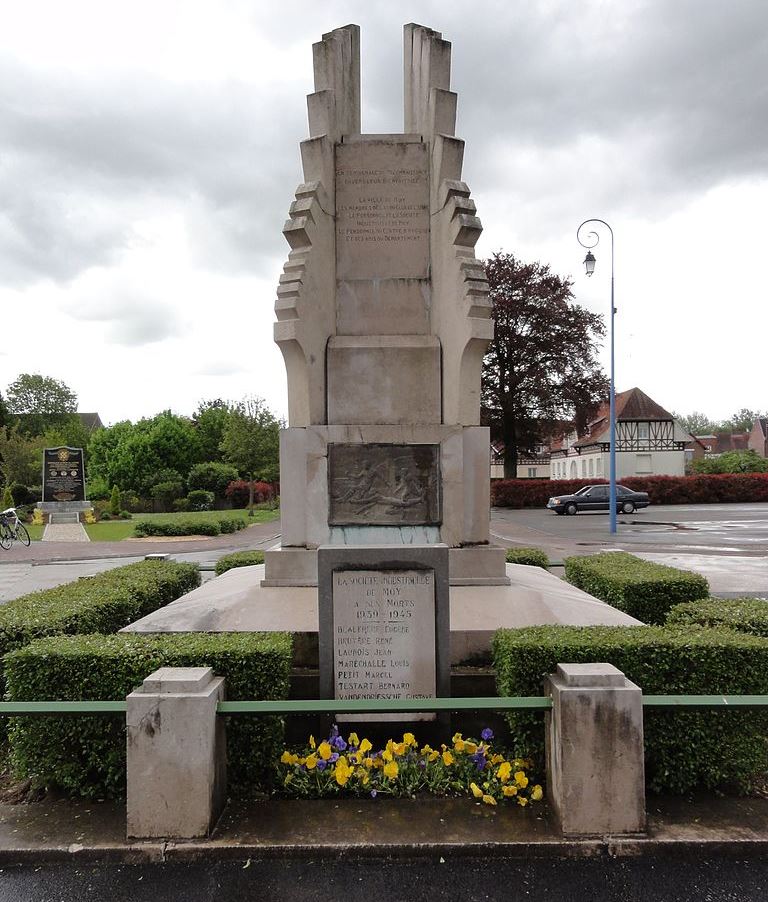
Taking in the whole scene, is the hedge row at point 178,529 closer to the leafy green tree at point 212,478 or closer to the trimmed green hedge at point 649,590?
the leafy green tree at point 212,478

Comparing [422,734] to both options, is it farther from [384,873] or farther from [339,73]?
[339,73]

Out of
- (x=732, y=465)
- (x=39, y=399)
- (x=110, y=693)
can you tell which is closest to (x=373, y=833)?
(x=110, y=693)

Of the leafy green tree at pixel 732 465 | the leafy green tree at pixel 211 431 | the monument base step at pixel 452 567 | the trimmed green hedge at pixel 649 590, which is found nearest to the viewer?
the monument base step at pixel 452 567

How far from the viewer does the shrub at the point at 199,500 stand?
145ft

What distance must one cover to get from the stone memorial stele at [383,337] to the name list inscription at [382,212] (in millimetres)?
14

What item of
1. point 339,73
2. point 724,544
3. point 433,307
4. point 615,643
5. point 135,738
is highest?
point 339,73

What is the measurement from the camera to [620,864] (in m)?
2.99

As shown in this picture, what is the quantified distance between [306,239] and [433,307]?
1.44 metres

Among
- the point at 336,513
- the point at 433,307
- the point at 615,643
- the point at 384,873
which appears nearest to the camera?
the point at 384,873

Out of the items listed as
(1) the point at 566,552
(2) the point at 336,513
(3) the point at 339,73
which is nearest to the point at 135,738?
(2) the point at 336,513

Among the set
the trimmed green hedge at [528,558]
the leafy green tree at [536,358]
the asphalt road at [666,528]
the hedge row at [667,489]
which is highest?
the leafy green tree at [536,358]

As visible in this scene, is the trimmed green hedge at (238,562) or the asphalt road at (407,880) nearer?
the asphalt road at (407,880)

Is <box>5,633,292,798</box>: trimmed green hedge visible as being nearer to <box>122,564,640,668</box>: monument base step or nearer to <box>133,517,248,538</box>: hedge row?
<box>122,564,640,668</box>: monument base step

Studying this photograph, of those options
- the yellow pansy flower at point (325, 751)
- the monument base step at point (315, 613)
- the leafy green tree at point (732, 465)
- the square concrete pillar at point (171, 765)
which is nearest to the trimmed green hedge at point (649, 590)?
the monument base step at point (315, 613)
